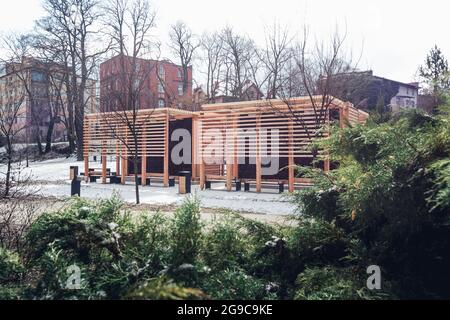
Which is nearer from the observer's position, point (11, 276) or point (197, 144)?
point (11, 276)

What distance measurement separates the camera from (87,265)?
6.77ft

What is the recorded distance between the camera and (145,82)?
749 inches

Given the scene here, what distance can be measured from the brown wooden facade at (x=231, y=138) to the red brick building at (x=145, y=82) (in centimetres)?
138

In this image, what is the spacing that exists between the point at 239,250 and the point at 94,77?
3567 centimetres

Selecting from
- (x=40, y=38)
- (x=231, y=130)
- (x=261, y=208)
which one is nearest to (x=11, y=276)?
(x=261, y=208)

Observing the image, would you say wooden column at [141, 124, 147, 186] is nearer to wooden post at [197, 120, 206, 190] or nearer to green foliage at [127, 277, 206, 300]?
wooden post at [197, 120, 206, 190]

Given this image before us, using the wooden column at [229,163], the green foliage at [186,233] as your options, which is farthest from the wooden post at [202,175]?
the green foliage at [186,233]

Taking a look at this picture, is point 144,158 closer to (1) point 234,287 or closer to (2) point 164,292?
(1) point 234,287

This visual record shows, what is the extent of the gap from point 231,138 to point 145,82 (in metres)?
6.79

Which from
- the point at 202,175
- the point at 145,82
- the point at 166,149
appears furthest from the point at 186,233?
the point at 145,82

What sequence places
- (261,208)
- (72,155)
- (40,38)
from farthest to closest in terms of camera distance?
(72,155) < (40,38) < (261,208)

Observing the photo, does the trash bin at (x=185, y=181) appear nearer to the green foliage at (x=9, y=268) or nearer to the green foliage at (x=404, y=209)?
the green foliage at (x=9, y=268)

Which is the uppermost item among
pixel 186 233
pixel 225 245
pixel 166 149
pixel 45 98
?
pixel 45 98
